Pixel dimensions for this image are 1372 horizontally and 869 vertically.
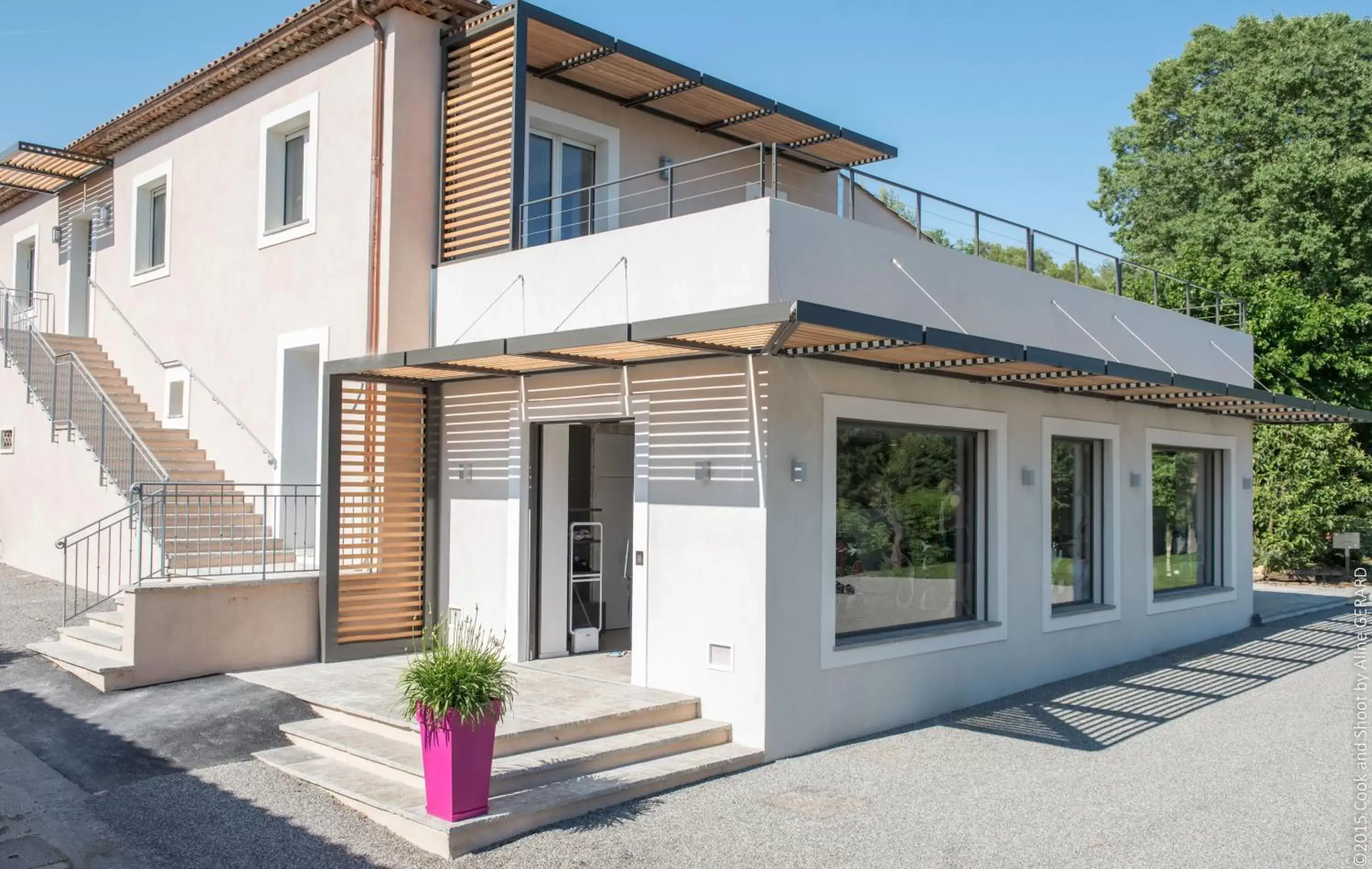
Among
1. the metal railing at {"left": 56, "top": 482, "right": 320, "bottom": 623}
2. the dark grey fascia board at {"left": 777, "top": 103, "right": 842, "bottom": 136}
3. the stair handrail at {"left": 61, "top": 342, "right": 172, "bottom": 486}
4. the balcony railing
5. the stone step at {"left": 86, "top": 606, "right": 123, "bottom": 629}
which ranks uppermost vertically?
the dark grey fascia board at {"left": 777, "top": 103, "right": 842, "bottom": 136}

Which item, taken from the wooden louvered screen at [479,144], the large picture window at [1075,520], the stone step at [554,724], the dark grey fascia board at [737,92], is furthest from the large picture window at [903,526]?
the dark grey fascia board at [737,92]

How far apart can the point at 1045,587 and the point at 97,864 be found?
9.27m

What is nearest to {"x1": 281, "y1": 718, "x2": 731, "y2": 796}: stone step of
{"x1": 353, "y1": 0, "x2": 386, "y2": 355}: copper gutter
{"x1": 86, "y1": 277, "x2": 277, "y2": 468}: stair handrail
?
→ {"x1": 353, "y1": 0, "x2": 386, "y2": 355}: copper gutter

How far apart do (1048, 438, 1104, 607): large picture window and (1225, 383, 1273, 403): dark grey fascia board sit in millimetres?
1611

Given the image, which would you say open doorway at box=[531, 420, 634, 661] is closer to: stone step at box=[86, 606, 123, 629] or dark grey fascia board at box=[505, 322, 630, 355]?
dark grey fascia board at box=[505, 322, 630, 355]

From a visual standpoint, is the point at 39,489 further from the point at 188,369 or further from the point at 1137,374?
the point at 1137,374

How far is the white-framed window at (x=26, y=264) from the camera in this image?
66.5 feet

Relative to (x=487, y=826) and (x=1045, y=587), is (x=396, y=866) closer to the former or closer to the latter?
(x=487, y=826)

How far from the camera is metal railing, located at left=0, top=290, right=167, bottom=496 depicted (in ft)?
44.1

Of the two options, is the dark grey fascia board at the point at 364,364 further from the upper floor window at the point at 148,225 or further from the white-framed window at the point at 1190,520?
the white-framed window at the point at 1190,520

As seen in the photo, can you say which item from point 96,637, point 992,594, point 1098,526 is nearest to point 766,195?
point 992,594

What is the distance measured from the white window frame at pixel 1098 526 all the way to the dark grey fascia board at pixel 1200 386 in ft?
4.09

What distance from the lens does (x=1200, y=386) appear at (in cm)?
1179

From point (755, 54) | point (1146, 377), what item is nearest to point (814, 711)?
point (1146, 377)
